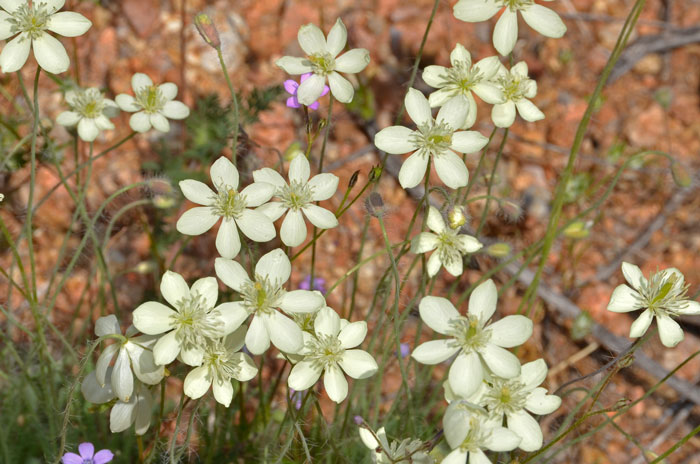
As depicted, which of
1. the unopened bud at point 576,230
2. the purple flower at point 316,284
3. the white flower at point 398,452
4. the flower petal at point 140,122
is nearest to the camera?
the white flower at point 398,452

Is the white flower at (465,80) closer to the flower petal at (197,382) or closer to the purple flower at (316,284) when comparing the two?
the flower petal at (197,382)

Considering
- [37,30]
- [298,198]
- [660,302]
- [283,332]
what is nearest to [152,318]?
[283,332]

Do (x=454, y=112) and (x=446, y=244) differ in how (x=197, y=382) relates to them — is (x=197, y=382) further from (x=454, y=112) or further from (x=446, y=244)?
(x=454, y=112)

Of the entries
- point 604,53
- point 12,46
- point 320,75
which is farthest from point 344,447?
point 604,53

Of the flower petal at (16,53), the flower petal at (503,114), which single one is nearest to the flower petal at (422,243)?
the flower petal at (503,114)

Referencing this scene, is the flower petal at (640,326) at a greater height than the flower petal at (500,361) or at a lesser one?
lesser
